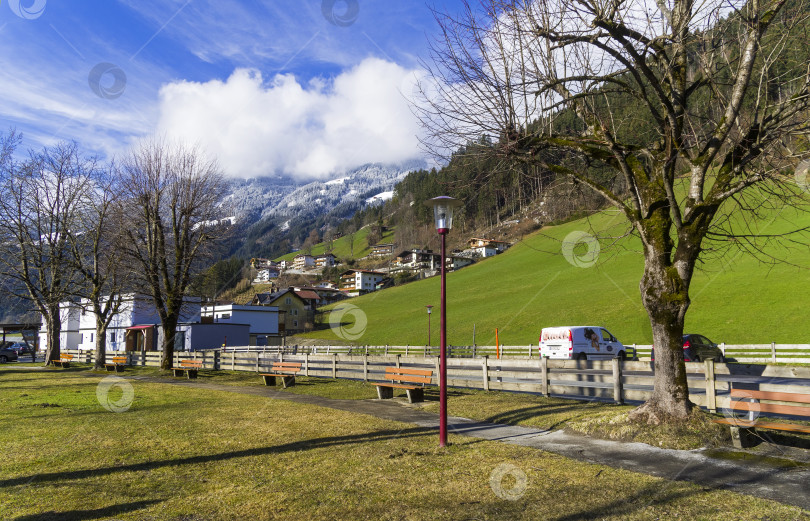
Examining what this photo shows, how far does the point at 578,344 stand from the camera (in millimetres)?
24828

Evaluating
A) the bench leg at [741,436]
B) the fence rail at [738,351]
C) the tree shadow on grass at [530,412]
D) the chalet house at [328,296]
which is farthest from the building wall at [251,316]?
the bench leg at [741,436]

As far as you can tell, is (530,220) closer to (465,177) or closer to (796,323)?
(465,177)

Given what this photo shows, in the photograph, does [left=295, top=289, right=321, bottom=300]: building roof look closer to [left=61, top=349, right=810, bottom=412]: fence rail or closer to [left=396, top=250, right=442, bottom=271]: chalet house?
[left=396, top=250, right=442, bottom=271]: chalet house

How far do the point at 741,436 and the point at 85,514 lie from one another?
8.21m

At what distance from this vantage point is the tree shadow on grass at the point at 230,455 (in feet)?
20.9

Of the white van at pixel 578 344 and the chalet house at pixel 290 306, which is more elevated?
the chalet house at pixel 290 306

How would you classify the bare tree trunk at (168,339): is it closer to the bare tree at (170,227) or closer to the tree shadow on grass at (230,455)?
the bare tree at (170,227)

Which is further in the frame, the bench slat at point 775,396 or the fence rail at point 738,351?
the fence rail at point 738,351

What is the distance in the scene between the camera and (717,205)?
8.30 meters

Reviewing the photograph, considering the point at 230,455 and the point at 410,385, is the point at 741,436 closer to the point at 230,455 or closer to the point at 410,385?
the point at 230,455

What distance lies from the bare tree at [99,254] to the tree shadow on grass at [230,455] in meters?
23.8

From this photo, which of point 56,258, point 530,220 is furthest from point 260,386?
point 56,258

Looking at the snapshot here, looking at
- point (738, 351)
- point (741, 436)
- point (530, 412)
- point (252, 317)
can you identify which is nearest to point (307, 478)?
point (741, 436)

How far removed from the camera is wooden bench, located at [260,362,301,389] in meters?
18.8
